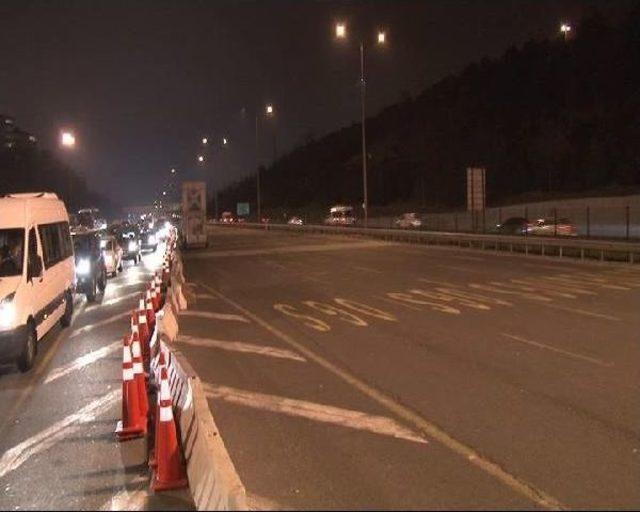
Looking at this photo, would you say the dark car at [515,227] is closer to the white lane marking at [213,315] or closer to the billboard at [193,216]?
the billboard at [193,216]

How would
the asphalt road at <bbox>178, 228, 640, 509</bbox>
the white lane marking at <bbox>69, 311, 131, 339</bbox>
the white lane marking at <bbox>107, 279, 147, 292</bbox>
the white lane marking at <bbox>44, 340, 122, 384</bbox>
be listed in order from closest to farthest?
the asphalt road at <bbox>178, 228, 640, 509</bbox>
the white lane marking at <bbox>44, 340, 122, 384</bbox>
the white lane marking at <bbox>69, 311, 131, 339</bbox>
the white lane marking at <bbox>107, 279, 147, 292</bbox>

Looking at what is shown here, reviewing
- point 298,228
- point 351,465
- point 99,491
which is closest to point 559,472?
point 351,465

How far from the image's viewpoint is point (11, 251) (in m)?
12.4

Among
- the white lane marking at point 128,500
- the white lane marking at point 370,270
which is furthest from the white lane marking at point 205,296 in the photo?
the white lane marking at point 128,500

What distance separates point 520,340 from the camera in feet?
41.4

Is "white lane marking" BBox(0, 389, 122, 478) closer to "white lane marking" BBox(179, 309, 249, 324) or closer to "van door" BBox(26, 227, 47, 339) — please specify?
"van door" BBox(26, 227, 47, 339)

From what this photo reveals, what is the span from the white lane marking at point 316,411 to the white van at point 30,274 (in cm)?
311

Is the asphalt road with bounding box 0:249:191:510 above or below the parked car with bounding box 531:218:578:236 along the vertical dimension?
below

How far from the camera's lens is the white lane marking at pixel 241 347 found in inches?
471

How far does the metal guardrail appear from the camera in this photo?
28.3m

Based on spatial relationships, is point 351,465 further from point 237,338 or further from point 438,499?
point 237,338

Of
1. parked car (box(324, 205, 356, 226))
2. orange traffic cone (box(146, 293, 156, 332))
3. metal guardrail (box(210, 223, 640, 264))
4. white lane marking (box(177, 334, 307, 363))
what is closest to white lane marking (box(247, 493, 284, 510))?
white lane marking (box(177, 334, 307, 363))

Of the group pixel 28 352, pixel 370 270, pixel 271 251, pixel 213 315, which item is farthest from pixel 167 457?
pixel 271 251

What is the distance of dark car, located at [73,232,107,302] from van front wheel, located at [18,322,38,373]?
856 cm
